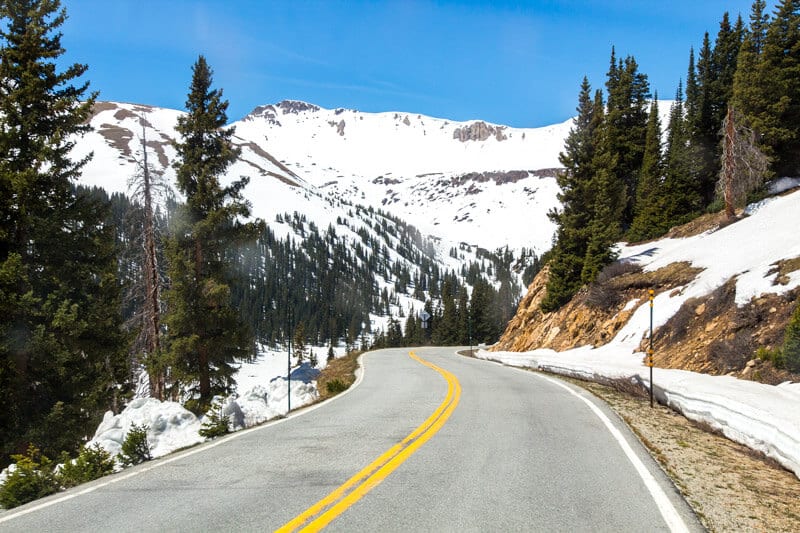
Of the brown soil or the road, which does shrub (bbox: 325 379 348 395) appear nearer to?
the road

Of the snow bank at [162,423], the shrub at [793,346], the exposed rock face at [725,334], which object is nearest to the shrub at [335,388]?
the snow bank at [162,423]

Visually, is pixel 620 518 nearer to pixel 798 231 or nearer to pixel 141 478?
pixel 141 478

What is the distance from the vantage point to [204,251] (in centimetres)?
2002

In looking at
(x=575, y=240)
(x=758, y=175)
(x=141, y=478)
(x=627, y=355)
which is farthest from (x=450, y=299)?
(x=141, y=478)

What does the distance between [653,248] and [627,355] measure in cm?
1555

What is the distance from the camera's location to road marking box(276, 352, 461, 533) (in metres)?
4.20

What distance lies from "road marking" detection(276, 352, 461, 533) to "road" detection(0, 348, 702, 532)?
2cm

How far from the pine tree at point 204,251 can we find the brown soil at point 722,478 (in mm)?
15482

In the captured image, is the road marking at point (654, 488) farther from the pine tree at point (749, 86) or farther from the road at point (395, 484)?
the pine tree at point (749, 86)

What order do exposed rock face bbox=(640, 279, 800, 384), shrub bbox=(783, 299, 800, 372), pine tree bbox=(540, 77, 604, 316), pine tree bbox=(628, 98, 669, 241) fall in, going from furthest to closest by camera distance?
1. pine tree bbox=(628, 98, 669, 241)
2. pine tree bbox=(540, 77, 604, 316)
3. exposed rock face bbox=(640, 279, 800, 384)
4. shrub bbox=(783, 299, 800, 372)

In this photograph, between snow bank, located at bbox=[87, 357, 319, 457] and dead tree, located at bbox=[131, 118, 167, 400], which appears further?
dead tree, located at bbox=[131, 118, 167, 400]

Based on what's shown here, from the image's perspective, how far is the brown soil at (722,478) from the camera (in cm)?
463

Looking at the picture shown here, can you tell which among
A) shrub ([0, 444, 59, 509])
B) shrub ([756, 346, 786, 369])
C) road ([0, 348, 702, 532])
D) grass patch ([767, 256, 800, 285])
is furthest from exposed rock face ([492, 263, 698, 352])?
shrub ([0, 444, 59, 509])

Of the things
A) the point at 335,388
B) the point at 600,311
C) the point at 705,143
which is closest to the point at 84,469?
the point at 335,388
